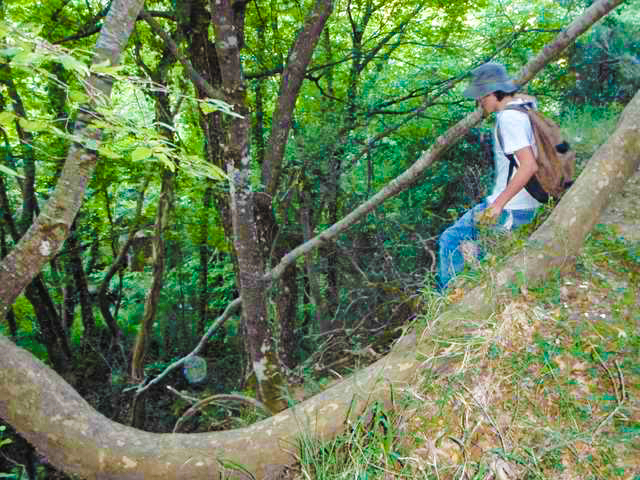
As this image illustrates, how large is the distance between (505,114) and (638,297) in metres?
1.41

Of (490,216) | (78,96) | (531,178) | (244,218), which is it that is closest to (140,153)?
(78,96)

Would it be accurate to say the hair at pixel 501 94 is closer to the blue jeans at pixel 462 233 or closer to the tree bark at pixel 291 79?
the blue jeans at pixel 462 233

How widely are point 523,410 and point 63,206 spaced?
2.57 m

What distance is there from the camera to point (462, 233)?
11.7 ft

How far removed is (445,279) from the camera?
3480 mm

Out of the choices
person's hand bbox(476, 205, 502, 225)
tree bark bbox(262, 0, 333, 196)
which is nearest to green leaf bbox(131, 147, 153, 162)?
person's hand bbox(476, 205, 502, 225)

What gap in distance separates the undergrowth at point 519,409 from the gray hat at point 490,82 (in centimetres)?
143

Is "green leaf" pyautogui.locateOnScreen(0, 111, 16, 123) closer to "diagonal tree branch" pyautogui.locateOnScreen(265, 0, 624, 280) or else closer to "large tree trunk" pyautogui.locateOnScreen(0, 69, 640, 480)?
"large tree trunk" pyautogui.locateOnScreen(0, 69, 640, 480)

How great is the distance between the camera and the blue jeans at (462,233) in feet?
11.2

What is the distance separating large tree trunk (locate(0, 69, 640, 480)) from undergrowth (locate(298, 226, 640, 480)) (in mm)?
75

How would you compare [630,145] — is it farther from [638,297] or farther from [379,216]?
[379,216]

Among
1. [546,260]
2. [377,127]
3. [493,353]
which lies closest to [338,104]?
[377,127]

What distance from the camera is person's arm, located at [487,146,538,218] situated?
3037 mm

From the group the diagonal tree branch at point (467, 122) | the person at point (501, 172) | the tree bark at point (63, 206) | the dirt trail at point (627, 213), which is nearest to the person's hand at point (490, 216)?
the person at point (501, 172)
